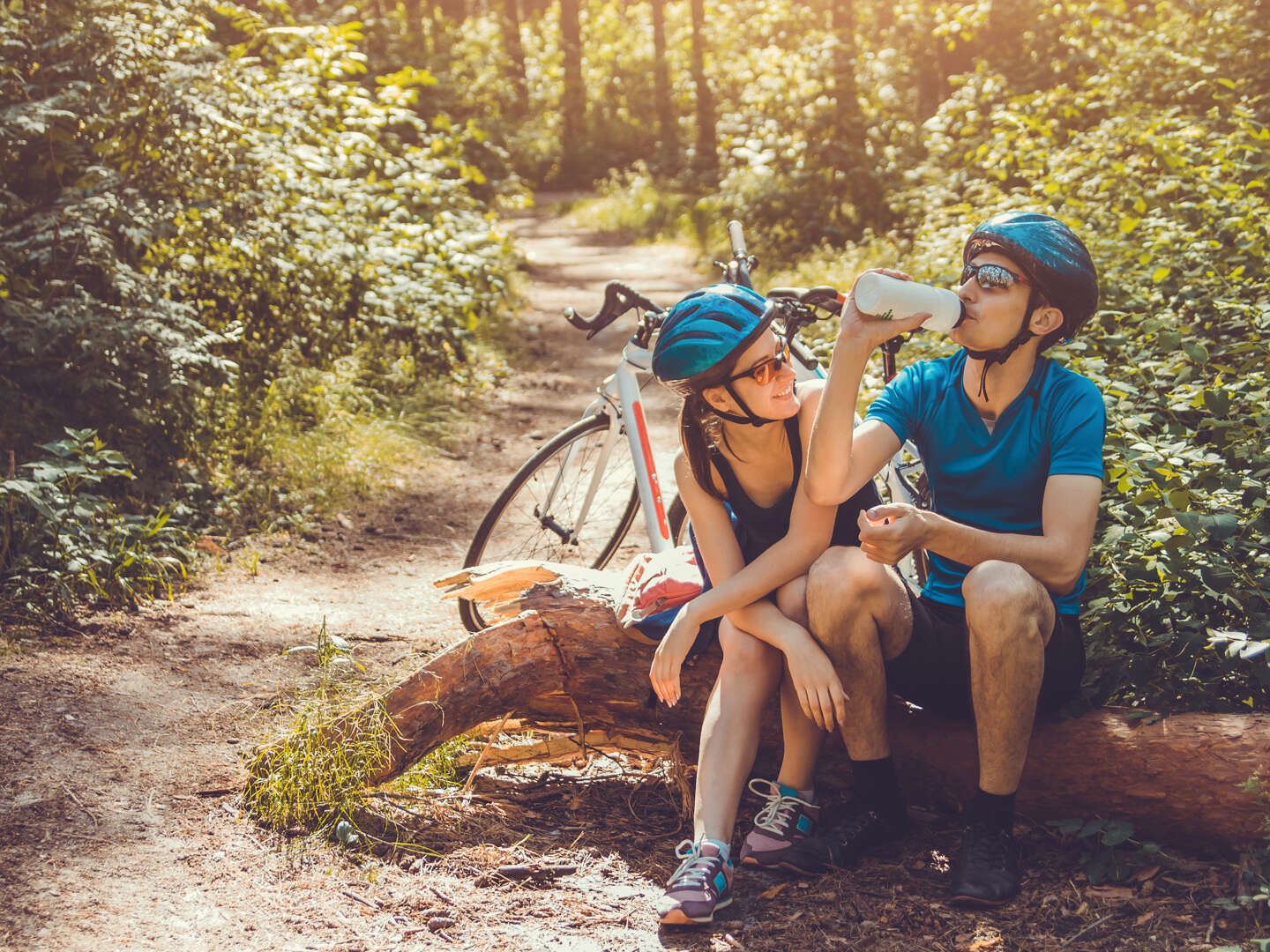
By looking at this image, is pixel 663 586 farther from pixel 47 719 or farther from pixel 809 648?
pixel 47 719

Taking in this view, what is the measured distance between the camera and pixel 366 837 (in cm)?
279

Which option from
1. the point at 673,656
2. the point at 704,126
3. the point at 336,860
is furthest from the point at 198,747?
the point at 704,126

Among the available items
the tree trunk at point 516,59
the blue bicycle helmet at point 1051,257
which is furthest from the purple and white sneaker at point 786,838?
the tree trunk at point 516,59

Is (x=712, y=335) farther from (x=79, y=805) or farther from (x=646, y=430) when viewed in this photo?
(x=79, y=805)

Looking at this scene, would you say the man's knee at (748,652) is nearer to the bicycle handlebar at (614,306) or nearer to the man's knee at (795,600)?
the man's knee at (795,600)

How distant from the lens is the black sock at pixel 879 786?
2.60 meters

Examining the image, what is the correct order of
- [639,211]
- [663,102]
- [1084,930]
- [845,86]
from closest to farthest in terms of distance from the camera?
[1084,930] → [845,86] → [639,211] → [663,102]

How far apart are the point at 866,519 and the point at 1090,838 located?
962mm

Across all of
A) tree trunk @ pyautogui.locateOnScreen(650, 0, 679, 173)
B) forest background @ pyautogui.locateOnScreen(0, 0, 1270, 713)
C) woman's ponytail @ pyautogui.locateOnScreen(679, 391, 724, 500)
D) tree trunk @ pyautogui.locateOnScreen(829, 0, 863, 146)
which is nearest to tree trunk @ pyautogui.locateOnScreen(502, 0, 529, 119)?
tree trunk @ pyautogui.locateOnScreen(650, 0, 679, 173)

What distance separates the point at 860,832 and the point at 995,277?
1401 mm

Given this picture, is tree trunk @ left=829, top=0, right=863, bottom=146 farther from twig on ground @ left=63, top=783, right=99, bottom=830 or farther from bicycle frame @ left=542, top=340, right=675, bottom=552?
twig on ground @ left=63, top=783, right=99, bottom=830

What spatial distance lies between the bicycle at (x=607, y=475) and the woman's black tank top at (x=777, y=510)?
2.30 ft

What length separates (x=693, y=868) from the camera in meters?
2.43

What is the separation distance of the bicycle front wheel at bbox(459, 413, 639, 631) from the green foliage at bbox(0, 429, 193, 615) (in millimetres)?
1417
